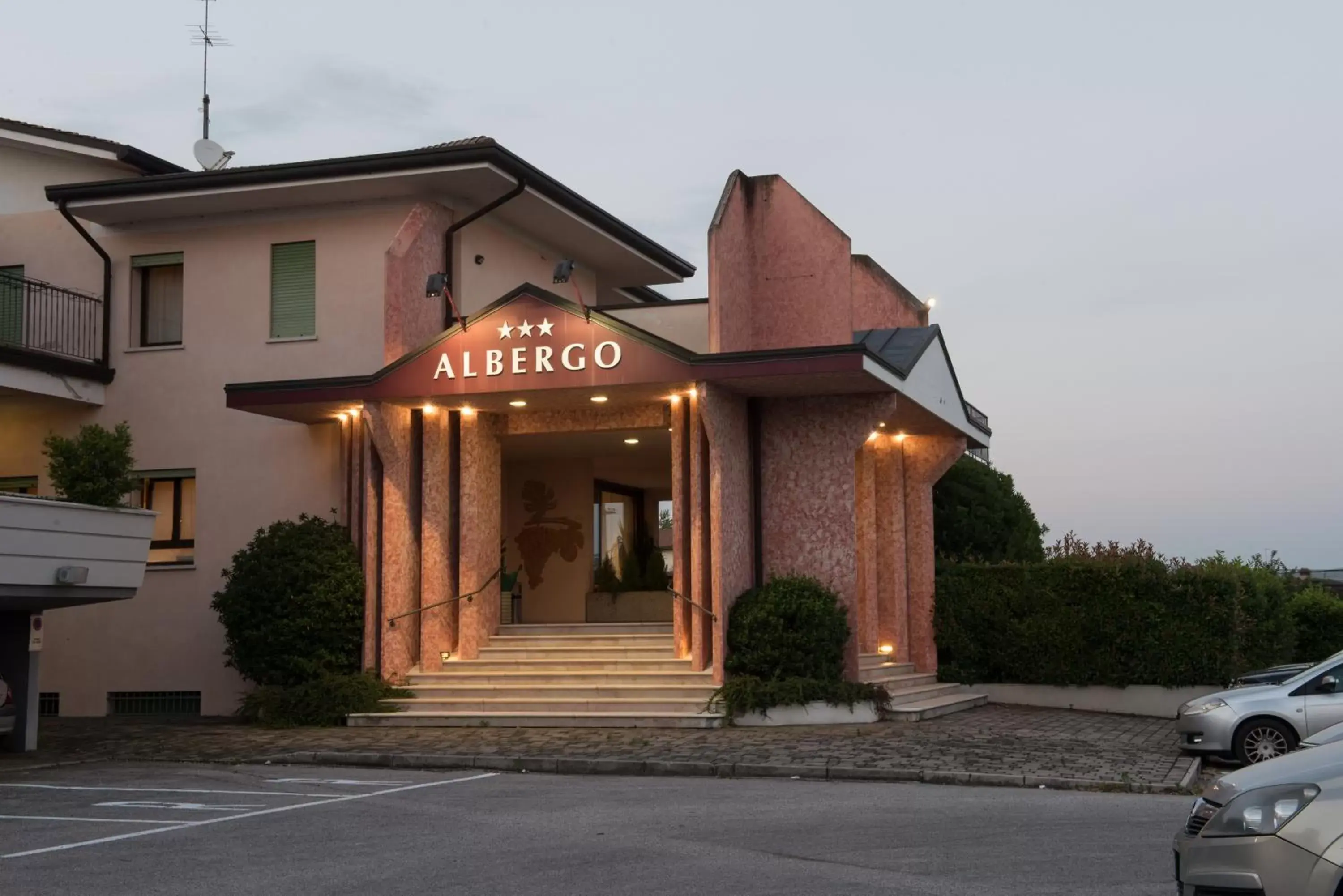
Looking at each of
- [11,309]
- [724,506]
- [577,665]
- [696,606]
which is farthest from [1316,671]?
Result: [11,309]

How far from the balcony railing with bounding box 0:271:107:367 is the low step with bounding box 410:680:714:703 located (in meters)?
7.88

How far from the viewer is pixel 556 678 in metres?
19.1

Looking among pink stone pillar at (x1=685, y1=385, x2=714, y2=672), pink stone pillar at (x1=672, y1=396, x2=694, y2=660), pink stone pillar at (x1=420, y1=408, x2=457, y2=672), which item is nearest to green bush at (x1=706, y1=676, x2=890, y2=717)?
pink stone pillar at (x1=685, y1=385, x2=714, y2=672)

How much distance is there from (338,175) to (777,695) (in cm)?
926

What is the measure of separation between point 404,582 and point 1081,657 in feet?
32.7

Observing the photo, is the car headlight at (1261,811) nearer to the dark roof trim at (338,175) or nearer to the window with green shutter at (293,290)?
the dark roof trim at (338,175)

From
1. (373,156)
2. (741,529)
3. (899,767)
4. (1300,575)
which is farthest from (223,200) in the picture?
(1300,575)

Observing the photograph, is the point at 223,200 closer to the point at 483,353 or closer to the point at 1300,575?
the point at 483,353

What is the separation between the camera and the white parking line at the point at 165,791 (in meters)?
12.7

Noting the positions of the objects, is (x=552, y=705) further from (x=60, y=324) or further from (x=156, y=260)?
(x=60, y=324)

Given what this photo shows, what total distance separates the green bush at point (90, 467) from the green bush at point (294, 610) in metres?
2.81

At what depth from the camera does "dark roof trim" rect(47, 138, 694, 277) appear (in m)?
19.8

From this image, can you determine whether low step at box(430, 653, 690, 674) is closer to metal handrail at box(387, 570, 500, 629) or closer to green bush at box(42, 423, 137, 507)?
metal handrail at box(387, 570, 500, 629)

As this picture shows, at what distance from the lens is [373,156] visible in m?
20.0
